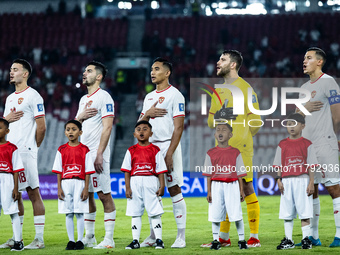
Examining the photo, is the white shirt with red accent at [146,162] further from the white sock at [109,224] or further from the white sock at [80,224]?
the white sock at [80,224]

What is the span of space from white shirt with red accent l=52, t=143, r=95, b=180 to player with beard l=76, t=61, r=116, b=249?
0.61 ft

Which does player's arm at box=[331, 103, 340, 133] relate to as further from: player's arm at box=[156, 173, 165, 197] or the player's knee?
player's arm at box=[156, 173, 165, 197]

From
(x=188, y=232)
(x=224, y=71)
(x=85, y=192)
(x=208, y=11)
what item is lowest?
(x=188, y=232)

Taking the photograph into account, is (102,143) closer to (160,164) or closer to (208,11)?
(160,164)

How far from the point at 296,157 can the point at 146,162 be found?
1833 mm

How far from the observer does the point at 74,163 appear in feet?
23.0

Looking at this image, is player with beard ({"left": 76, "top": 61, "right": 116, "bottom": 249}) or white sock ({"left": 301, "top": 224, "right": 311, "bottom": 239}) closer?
white sock ({"left": 301, "top": 224, "right": 311, "bottom": 239})

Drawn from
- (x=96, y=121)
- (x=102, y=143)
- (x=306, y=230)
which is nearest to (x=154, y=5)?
(x=96, y=121)

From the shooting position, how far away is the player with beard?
721cm

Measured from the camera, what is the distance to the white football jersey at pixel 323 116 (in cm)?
709

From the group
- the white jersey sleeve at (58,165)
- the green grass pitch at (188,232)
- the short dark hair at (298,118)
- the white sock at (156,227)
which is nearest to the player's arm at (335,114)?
the short dark hair at (298,118)

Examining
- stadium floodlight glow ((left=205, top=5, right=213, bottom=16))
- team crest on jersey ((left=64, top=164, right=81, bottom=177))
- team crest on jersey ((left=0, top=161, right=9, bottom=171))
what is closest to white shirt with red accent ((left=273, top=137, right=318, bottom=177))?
team crest on jersey ((left=64, top=164, right=81, bottom=177))

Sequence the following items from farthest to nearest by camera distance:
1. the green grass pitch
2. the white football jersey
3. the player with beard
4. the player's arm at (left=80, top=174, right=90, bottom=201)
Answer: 1. the player with beard
2. the white football jersey
3. the player's arm at (left=80, top=174, right=90, bottom=201)
4. the green grass pitch

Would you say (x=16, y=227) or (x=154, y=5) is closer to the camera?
(x=16, y=227)
